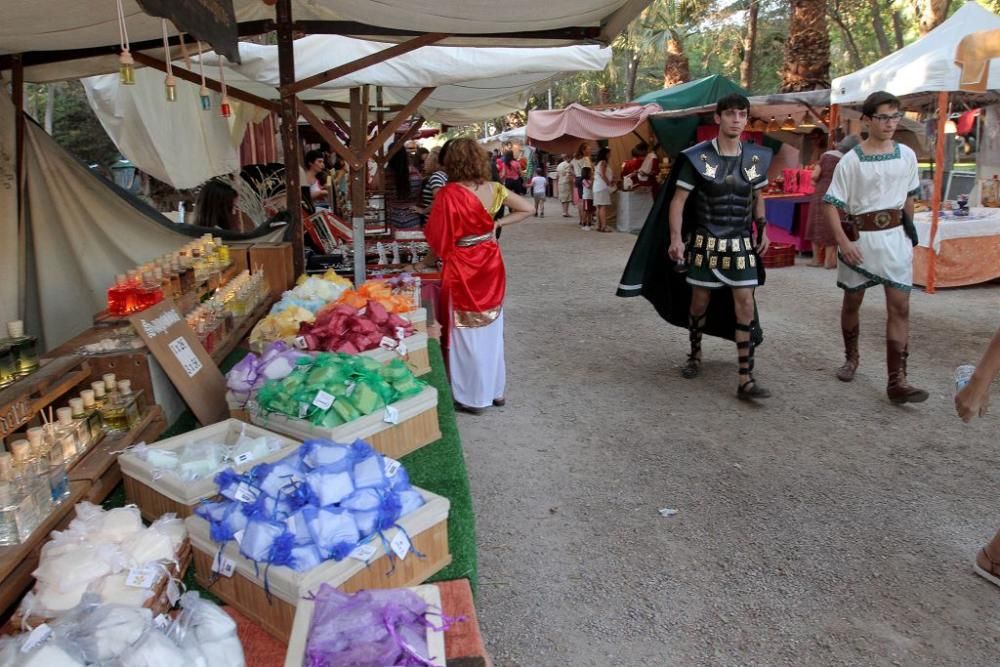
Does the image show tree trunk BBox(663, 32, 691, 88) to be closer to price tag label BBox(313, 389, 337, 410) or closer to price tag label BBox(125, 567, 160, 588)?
price tag label BBox(313, 389, 337, 410)

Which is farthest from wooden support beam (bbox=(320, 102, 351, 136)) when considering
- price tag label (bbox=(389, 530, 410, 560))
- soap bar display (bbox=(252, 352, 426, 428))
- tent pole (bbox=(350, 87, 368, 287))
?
price tag label (bbox=(389, 530, 410, 560))

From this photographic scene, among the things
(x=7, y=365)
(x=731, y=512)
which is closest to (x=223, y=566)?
(x=7, y=365)

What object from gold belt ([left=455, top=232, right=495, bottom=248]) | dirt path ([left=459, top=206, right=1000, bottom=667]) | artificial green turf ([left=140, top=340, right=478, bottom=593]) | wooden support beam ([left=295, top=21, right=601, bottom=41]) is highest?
wooden support beam ([left=295, top=21, right=601, bottom=41])

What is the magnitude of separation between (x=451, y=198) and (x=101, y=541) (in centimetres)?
320

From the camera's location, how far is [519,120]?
4741 centimetres

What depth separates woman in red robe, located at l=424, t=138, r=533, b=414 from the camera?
459cm

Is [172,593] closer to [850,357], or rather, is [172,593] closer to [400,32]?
[400,32]

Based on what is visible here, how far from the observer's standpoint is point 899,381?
478 cm

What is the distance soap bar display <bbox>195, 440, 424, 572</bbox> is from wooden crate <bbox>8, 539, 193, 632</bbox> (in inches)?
4.2

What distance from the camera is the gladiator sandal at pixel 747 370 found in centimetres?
492

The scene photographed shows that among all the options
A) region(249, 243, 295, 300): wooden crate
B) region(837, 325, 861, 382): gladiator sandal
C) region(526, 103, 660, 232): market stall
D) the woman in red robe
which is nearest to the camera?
the woman in red robe

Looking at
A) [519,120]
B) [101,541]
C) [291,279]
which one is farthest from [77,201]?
[519,120]

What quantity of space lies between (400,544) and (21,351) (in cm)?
150

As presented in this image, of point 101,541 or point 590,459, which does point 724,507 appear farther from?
point 101,541
